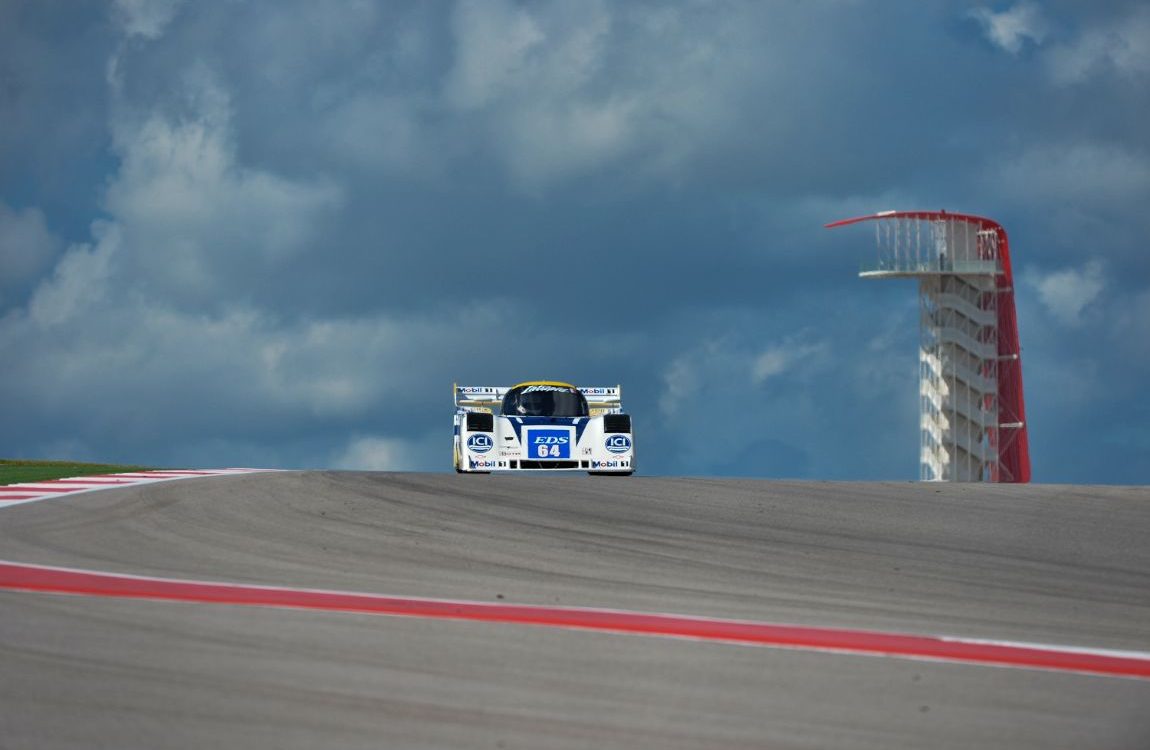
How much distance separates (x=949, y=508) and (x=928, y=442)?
43721 mm

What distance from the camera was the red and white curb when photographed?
14543 millimetres

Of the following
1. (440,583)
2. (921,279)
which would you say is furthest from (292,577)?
(921,279)

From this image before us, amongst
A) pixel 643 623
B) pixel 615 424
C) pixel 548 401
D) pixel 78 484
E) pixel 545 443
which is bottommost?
pixel 643 623

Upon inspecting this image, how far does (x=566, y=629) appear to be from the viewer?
722 cm

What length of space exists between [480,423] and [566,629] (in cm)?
1344

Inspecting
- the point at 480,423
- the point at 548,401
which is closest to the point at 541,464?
the point at 480,423

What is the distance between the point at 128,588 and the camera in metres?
8.50

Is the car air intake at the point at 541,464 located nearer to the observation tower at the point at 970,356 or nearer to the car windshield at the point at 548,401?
the car windshield at the point at 548,401

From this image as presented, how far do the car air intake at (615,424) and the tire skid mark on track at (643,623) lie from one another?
40.7 ft

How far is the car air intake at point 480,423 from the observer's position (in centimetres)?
2052

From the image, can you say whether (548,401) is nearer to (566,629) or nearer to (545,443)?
(545,443)

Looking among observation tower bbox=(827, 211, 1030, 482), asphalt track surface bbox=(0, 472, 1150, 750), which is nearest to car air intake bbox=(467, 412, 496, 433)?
asphalt track surface bbox=(0, 472, 1150, 750)

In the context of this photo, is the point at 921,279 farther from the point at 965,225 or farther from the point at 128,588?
the point at 128,588

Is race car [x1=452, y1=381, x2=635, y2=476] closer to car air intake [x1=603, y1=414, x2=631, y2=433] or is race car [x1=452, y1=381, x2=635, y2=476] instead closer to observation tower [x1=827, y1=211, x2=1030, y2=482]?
car air intake [x1=603, y1=414, x2=631, y2=433]
